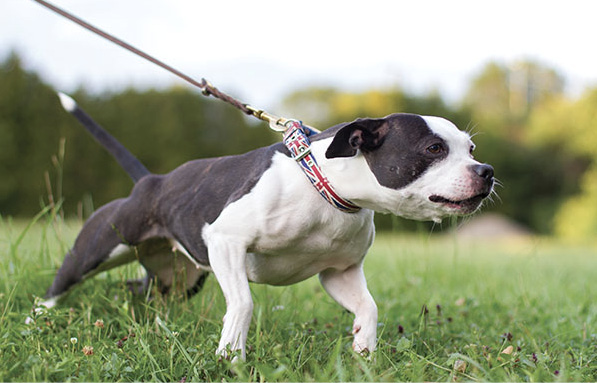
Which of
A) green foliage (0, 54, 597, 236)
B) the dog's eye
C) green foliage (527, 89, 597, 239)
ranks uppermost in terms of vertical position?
the dog's eye

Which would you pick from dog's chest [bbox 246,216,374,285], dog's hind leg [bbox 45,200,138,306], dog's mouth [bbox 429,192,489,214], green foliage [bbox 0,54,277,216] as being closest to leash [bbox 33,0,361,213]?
dog's chest [bbox 246,216,374,285]

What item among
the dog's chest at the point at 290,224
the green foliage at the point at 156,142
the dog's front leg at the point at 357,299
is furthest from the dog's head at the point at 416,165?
the green foliage at the point at 156,142

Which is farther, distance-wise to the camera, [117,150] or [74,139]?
[74,139]

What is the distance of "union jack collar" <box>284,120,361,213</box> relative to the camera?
253 centimetres

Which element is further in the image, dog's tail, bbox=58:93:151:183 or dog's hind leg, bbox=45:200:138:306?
dog's tail, bbox=58:93:151:183

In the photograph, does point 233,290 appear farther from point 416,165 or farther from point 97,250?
point 97,250

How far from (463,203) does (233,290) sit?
1029 millimetres

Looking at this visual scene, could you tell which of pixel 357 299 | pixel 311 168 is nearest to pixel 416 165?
pixel 311 168

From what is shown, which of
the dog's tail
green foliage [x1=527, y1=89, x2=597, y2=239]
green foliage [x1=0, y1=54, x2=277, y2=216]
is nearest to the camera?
the dog's tail

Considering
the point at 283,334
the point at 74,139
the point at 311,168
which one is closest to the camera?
the point at 311,168

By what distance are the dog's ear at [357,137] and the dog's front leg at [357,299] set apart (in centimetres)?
71

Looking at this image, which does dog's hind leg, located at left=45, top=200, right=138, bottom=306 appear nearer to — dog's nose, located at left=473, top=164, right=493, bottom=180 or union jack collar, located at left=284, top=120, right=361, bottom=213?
union jack collar, located at left=284, top=120, right=361, bottom=213

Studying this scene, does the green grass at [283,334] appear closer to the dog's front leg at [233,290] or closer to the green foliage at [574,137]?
the dog's front leg at [233,290]

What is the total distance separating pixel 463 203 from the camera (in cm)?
234
